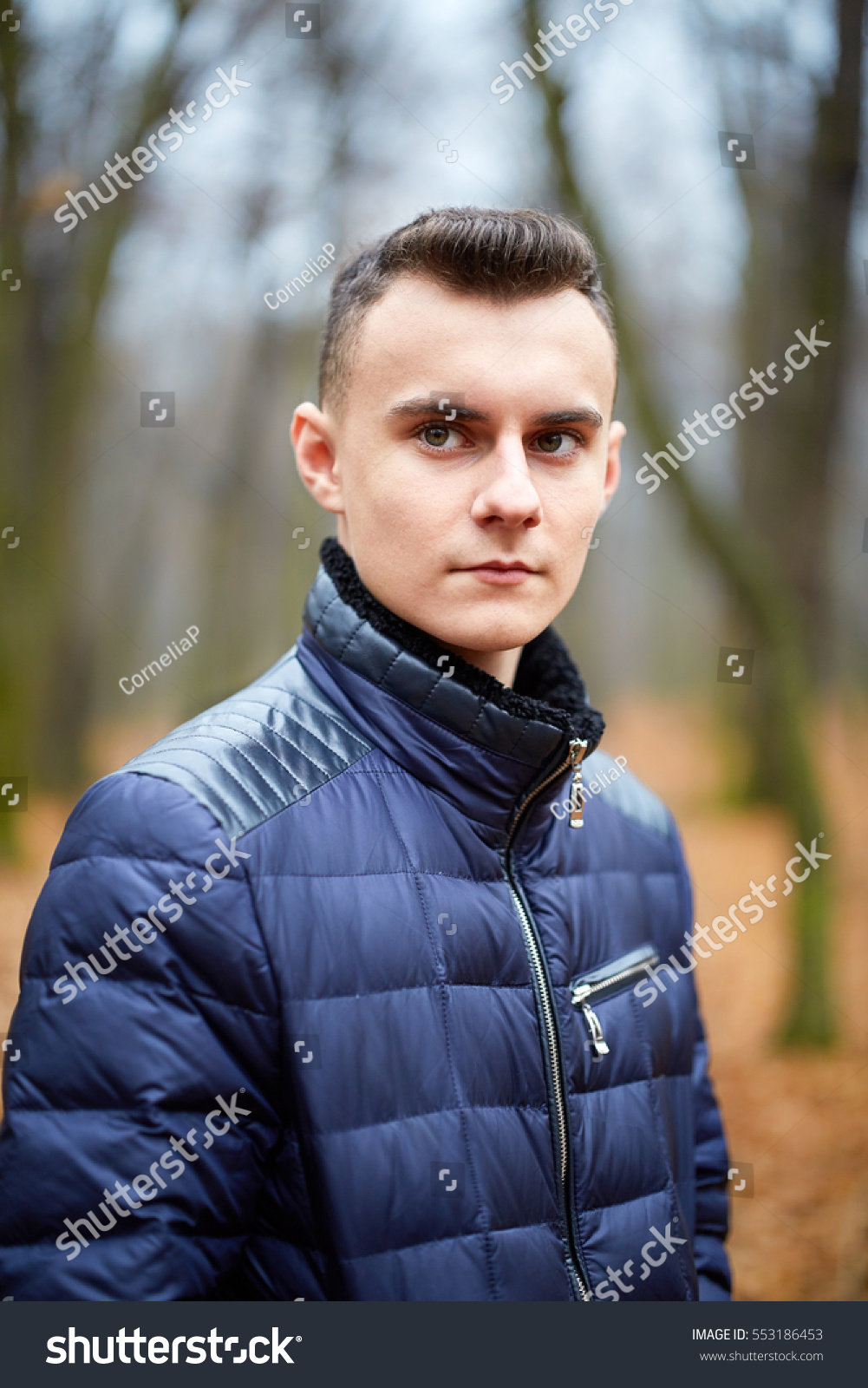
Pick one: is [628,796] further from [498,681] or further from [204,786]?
Answer: [204,786]

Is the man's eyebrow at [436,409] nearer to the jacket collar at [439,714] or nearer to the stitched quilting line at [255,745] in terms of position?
the jacket collar at [439,714]

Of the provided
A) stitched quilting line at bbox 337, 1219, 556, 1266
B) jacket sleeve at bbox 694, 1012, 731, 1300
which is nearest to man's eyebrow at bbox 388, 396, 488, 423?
stitched quilting line at bbox 337, 1219, 556, 1266

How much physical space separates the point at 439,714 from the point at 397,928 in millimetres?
370

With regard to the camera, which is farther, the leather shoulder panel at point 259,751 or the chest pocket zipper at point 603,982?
the chest pocket zipper at point 603,982

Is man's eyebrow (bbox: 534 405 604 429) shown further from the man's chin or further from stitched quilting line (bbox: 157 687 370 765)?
stitched quilting line (bbox: 157 687 370 765)

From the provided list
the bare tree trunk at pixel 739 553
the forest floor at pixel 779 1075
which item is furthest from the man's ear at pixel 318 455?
the forest floor at pixel 779 1075

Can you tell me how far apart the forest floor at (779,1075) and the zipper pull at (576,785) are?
124 inches

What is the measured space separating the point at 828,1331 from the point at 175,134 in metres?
6.82

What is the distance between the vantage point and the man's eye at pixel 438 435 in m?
1.59

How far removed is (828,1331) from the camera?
184 cm

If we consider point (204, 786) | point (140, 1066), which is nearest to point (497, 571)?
point (204, 786)

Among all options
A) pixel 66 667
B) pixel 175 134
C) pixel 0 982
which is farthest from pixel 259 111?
pixel 0 982

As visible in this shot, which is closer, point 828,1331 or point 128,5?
point 828,1331

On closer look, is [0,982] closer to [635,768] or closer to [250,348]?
[250,348]
